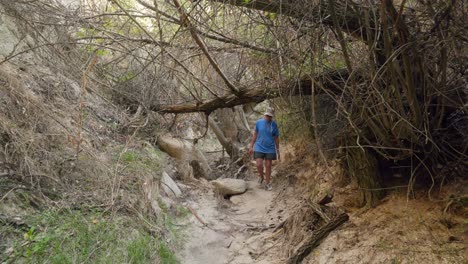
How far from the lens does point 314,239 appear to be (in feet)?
11.3

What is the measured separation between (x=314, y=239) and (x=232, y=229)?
158 centimetres

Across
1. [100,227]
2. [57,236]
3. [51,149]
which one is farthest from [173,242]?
[51,149]

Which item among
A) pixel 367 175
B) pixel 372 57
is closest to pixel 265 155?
pixel 367 175

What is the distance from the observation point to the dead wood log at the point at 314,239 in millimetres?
3355

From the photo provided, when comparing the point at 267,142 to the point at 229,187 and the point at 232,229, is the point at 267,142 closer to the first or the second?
the point at 229,187

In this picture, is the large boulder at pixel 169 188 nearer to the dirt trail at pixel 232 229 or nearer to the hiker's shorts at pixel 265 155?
the dirt trail at pixel 232 229

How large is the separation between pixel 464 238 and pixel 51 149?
13.8 ft

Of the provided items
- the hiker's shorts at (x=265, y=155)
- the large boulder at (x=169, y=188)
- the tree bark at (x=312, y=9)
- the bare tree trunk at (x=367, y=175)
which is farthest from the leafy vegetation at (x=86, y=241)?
the hiker's shorts at (x=265, y=155)

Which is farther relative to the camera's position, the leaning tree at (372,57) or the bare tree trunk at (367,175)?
the bare tree trunk at (367,175)

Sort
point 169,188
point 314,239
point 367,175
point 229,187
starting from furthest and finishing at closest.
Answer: point 229,187, point 169,188, point 367,175, point 314,239

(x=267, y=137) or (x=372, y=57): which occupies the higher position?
(x=372, y=57)

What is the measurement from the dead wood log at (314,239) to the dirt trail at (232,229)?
1.26 feet

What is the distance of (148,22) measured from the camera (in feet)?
13.5

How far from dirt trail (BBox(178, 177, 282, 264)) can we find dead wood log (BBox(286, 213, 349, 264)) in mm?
385
